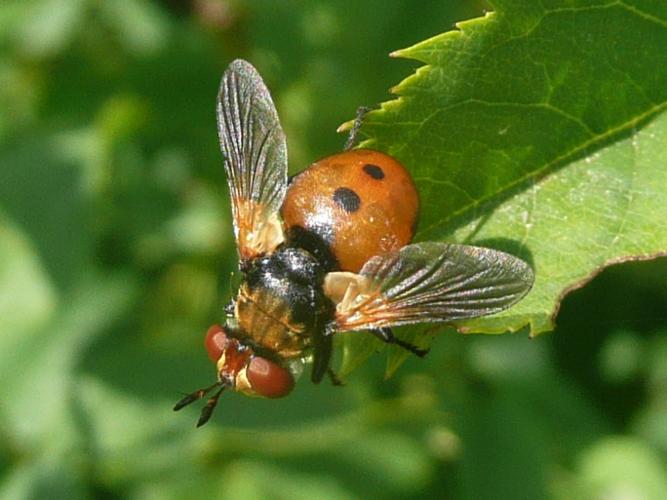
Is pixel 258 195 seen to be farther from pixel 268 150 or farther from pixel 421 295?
pixel 421 295

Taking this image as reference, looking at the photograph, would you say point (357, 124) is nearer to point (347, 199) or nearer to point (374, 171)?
point (374, 171)

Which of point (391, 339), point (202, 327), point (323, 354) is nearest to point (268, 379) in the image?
point (323, 354)

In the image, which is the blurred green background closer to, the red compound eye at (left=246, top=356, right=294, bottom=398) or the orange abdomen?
the red compound eye at (left=246, top=356, right=294, bottom=398)

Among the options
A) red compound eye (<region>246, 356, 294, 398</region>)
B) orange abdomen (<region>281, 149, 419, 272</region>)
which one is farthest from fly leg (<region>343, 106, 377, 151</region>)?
red compound eye (<region>246, 356, 294, 398</region>)

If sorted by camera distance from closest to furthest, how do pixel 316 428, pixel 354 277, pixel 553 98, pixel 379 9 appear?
pixel 553 98
pixel 354 277
pixel 316 428
pixel 379 9

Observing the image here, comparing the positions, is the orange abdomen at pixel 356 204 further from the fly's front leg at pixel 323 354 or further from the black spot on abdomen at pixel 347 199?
the fly's front leg at pixel 323 354

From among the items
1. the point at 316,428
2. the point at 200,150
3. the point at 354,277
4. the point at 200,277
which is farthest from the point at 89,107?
the point at 354,277
